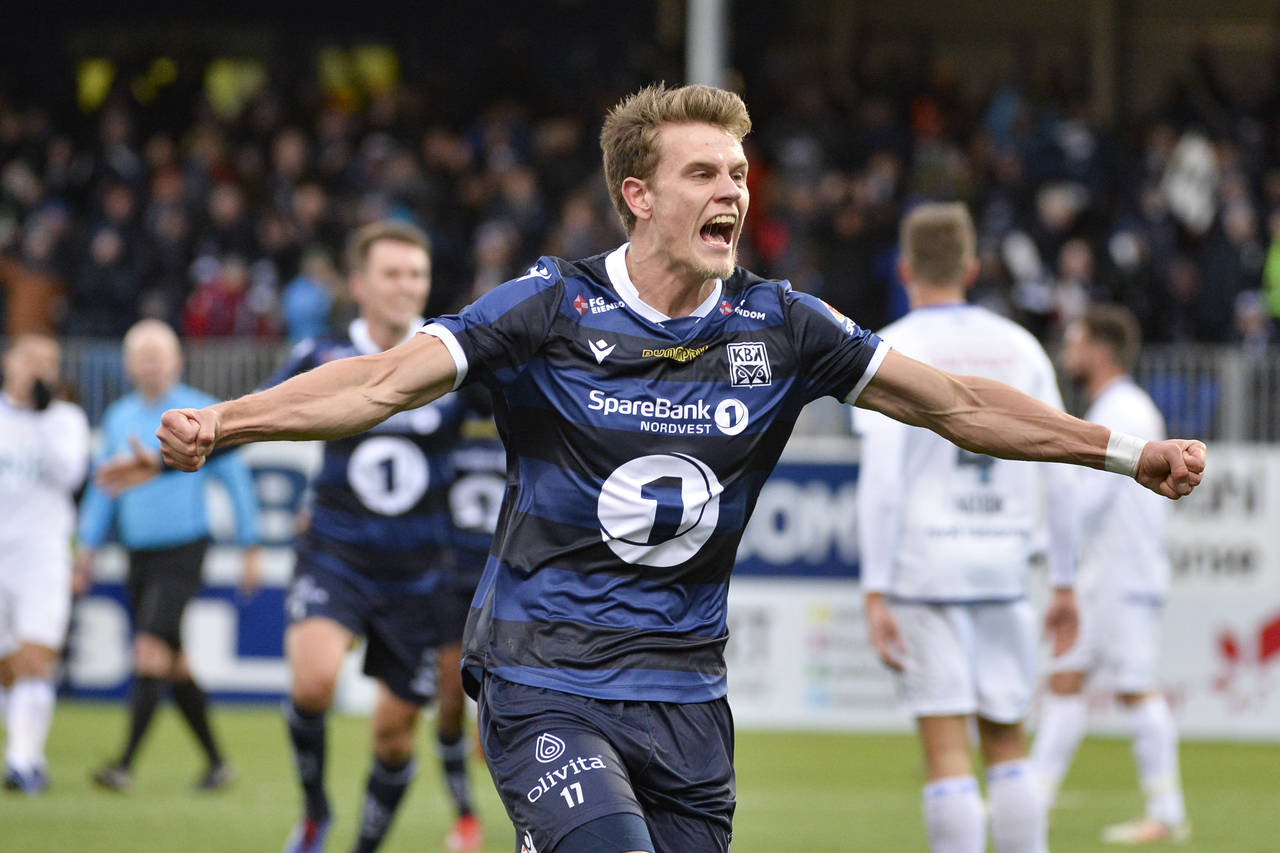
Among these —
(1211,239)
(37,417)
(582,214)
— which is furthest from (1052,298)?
(37,417)

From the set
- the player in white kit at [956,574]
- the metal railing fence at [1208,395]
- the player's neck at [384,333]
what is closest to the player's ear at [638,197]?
the player in white kit at [956,574]

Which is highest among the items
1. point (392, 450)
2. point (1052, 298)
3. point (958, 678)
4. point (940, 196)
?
point (940, 196)

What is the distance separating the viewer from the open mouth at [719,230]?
445 cm

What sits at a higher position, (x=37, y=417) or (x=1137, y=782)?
(x=37, y=417)

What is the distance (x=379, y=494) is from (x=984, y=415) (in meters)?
3.66

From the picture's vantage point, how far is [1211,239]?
688 inches

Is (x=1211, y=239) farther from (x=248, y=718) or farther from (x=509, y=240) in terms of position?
(x=248, y=718)

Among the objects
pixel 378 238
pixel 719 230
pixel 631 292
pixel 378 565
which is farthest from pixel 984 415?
pixel 378 238

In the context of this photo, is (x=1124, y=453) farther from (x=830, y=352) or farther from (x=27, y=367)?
(x=27, y=367)

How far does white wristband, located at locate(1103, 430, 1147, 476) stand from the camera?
14.6ft

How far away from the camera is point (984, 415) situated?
4.57 m

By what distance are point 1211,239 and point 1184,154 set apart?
6.40ft

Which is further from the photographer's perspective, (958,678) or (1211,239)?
(1211,239)

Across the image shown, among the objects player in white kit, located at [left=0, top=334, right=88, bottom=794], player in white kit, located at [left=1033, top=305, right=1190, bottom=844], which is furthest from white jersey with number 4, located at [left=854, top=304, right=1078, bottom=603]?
player in white kit, located at [left=0, top=334, right=88, bottom=794]
